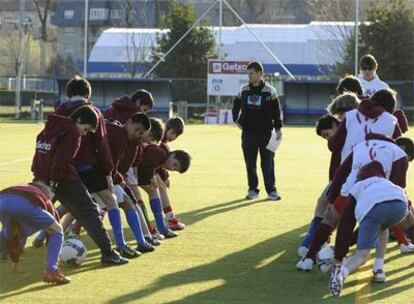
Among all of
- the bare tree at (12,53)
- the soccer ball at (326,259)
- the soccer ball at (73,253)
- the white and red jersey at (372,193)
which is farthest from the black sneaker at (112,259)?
the bare tree at (12,53)

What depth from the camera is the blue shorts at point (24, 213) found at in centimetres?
643

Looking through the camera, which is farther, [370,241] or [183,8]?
[183,8]

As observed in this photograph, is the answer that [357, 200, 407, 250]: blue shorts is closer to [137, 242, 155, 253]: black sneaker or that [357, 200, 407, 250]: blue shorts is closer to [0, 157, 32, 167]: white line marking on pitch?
[137, 242, 155, 253]: black sneaker

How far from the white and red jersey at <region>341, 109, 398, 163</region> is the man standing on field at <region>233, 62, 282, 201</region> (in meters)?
4.94

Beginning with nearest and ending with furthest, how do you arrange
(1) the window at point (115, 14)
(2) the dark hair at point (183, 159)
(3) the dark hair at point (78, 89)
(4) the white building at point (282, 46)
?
(3) the dark hair at point (78, 89) < (2) the dark hair at point (183, 159) < (4) the white building at point (282, 46) < (1) the window at point (115, 14)

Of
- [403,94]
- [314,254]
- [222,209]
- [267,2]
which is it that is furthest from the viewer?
[267,2]

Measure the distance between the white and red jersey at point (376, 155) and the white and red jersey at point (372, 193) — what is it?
7.6 inches

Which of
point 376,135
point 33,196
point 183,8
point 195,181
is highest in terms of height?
point 183,8

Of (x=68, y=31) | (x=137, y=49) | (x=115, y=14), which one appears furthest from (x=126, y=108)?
(x=68, y=31)

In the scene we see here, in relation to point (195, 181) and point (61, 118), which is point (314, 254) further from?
point (195, 181)

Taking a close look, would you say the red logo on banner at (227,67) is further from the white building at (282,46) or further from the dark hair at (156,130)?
the dark hair at (156,130)

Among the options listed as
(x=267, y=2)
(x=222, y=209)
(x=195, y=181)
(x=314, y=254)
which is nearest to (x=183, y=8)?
(x=267, y=2)

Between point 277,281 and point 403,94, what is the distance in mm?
35157

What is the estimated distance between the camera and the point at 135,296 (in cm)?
628
